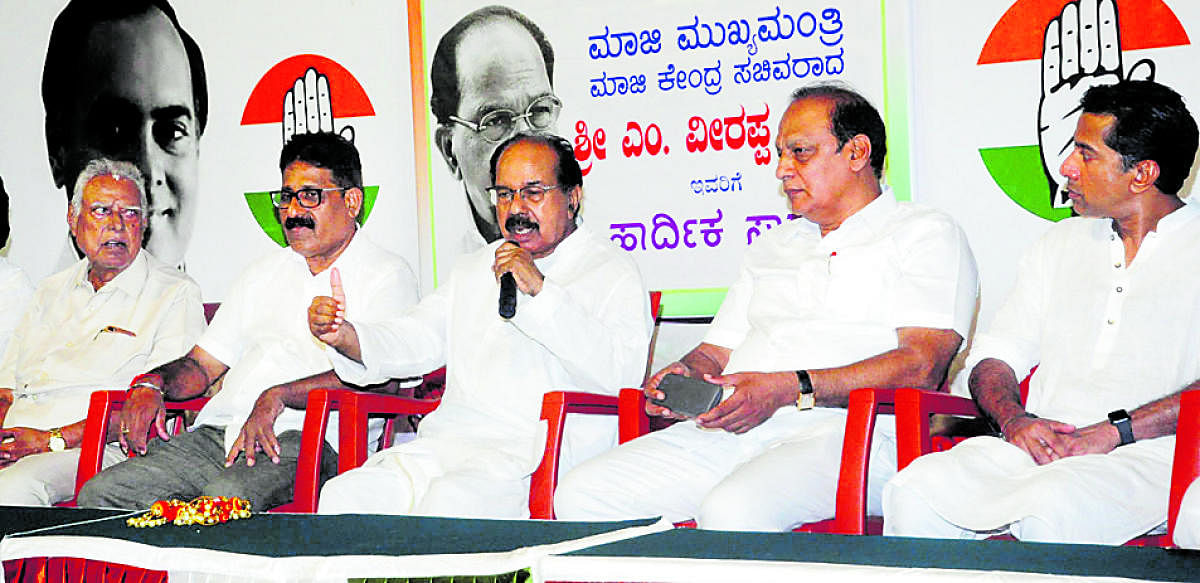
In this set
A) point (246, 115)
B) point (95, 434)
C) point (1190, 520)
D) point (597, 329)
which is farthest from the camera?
point (246, 115)

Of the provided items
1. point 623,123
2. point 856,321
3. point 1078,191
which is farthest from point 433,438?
point 1078,191

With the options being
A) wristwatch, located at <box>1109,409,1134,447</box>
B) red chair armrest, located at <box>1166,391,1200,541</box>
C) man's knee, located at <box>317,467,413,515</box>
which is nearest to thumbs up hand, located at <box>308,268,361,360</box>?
man's knee, located at <box>317,467,413,515</box>

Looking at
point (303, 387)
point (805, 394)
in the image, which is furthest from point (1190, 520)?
point (303, 387)

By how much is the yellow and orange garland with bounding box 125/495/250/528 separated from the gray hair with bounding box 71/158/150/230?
8.66ft

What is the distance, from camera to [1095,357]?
325 cm

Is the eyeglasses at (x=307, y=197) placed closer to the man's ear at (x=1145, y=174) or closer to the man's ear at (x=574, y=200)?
the man's ear at (x=574, y=200)

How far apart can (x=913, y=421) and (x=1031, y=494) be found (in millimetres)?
373

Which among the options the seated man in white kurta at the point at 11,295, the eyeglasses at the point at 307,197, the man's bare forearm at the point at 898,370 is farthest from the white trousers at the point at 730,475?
the seated man in white kurta at the point at 11,295

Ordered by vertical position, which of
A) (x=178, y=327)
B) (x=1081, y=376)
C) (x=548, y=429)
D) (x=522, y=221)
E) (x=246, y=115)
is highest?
(x=246, y=115)

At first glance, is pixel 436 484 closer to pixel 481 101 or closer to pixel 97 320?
pixel 481 101

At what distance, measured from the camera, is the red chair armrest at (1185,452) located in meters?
2.72

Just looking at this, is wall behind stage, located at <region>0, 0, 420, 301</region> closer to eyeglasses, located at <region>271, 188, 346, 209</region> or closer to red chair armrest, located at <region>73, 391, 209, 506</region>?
eyeglasses, located at <region>271, 188, 346, 209</region>

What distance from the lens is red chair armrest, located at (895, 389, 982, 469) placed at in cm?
310

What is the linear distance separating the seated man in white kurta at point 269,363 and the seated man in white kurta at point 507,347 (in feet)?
0.85
